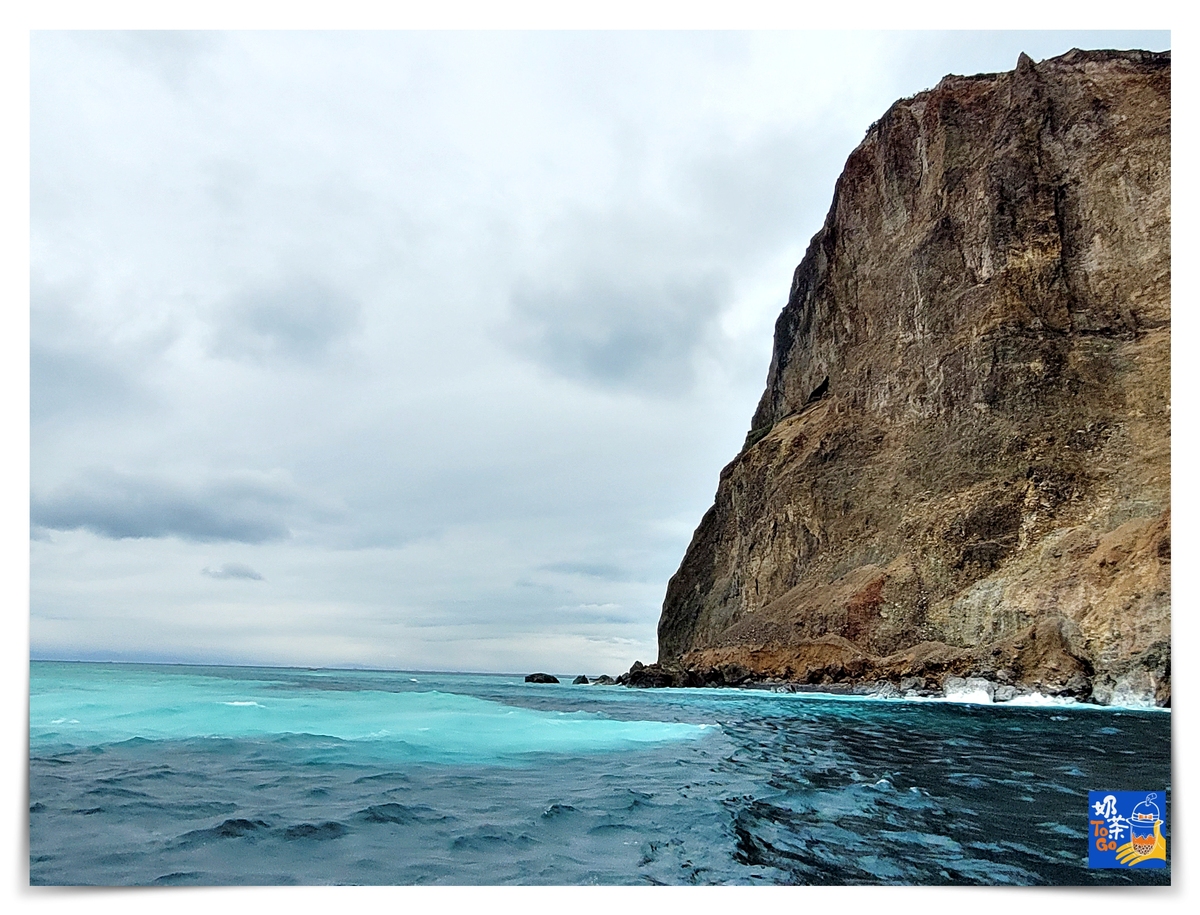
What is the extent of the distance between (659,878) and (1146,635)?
25.7 metres

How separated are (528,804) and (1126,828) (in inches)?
217

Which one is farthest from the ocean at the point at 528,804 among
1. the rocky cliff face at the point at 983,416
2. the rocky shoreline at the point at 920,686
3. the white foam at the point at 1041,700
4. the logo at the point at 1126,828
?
the rocky cliff face at the point at 983,416

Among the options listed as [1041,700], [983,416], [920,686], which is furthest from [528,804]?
[983,416]

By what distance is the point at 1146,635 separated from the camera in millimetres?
25188

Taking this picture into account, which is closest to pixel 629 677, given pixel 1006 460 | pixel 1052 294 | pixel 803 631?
pixel 803 631

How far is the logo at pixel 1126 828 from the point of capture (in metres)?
6.91

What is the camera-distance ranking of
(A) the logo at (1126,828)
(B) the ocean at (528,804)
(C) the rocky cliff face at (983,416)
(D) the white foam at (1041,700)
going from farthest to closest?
1. (C) the rocky cliff face at (983,416)
2. (D) the white foam at (1041,700)
3. (A) the logo at (1126,828)
4. (B) the ocean at (528,804)

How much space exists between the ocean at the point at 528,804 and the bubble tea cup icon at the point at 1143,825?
6.5 inches

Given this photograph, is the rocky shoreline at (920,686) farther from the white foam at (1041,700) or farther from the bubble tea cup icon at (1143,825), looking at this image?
the bubble tea cup icon at (1143,825)

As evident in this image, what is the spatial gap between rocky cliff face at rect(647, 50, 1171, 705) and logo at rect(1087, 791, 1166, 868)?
2132 cm

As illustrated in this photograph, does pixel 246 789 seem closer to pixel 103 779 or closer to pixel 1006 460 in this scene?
pixel 103 779

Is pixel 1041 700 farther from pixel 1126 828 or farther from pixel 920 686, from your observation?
pixel 1126 828

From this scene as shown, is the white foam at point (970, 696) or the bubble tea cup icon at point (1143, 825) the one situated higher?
the bubble tea cup icon at point (1143, 825)

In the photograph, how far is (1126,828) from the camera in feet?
23.3
